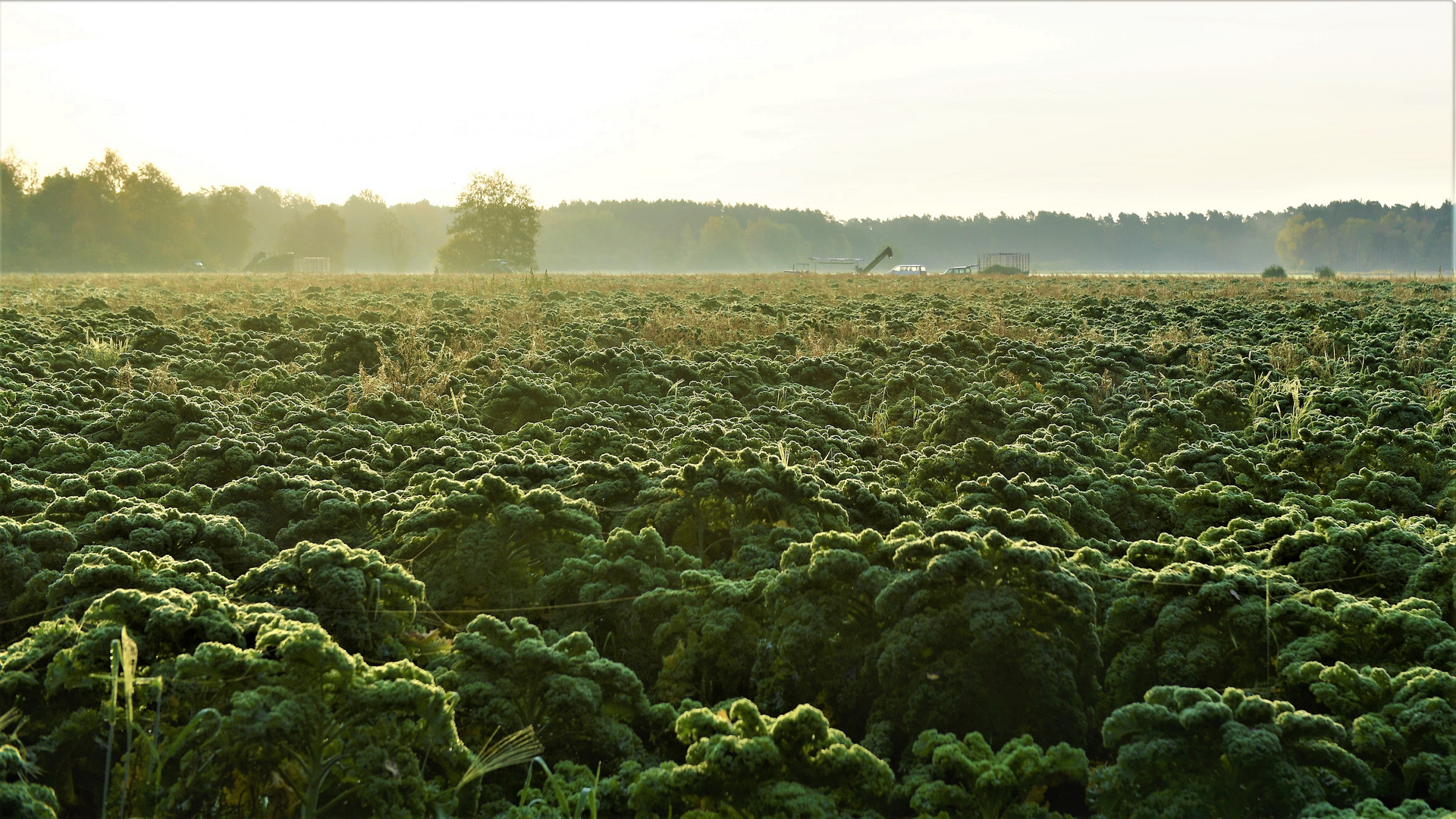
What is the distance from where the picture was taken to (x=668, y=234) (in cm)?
17400

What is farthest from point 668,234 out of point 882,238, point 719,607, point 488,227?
point 719,607

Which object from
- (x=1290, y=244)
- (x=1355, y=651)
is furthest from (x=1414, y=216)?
(x=1355, y=651)

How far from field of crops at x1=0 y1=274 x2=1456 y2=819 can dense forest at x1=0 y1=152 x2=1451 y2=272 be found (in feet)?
315

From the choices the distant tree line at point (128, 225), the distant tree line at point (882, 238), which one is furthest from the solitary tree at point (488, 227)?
the distant tree line at point (882, 238)

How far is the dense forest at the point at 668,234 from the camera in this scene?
291ft

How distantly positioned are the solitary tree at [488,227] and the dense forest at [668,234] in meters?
27.9

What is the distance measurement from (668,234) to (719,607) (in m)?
173

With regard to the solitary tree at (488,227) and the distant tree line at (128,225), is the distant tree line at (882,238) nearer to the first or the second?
the distant tree line at (128,225)

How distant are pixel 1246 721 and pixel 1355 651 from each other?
1.13 metres

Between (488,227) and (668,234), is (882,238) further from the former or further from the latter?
(488,227)

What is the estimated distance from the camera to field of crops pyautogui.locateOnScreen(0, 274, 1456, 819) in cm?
291

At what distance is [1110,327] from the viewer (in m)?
15.9

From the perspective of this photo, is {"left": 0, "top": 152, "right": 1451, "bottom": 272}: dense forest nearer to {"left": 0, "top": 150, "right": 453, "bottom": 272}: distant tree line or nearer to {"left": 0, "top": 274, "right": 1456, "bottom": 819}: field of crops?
{"left": 0, "top": 150, "right": 453, "bottom": 272}: distant tree line

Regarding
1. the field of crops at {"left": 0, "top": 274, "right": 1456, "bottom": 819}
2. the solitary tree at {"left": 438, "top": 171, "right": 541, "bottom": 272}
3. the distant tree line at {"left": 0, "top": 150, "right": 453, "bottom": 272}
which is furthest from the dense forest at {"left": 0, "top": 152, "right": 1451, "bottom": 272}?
the field of crops at {"left": 0, "top": 274, "right": 1456, "bottom": 819}
